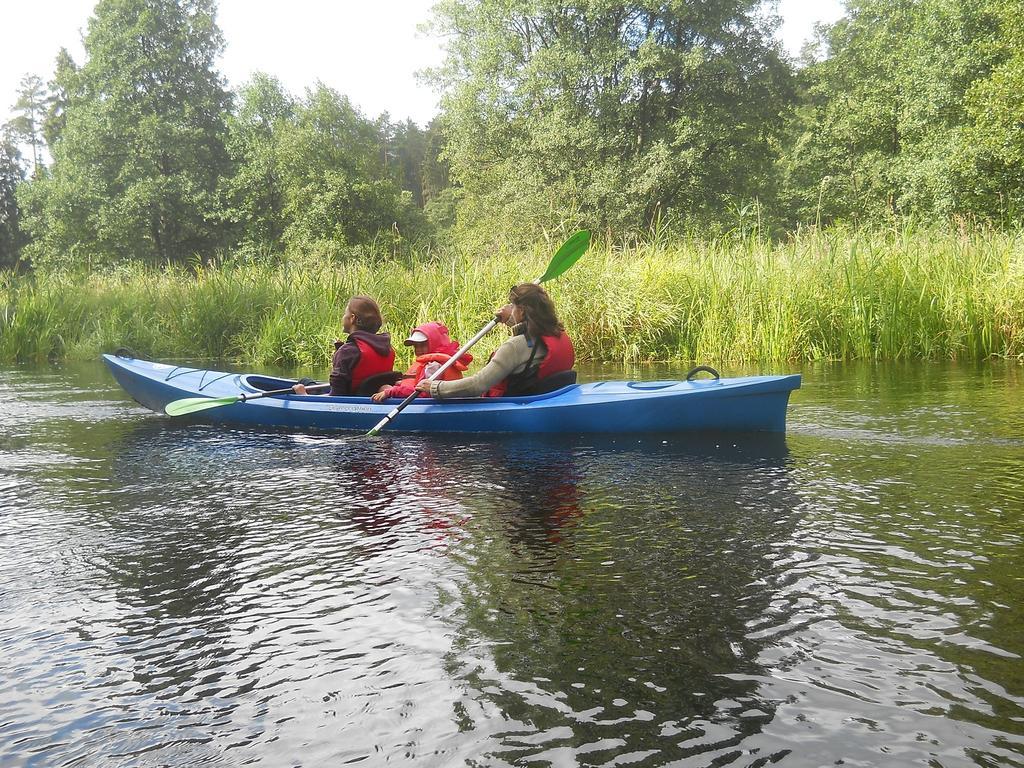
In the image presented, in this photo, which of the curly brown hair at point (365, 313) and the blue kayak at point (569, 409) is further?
the curly brown hair at point (365, 313)

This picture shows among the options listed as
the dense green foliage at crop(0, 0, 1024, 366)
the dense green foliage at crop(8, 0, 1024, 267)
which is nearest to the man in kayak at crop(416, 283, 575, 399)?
the dense green foliage at crop(0, 0, 1024, 366)

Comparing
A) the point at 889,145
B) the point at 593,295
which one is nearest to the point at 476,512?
the point at 593,295

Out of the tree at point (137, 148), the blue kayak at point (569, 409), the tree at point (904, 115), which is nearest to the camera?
the blue kayak at point (569, 409)

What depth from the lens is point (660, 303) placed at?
10.3m

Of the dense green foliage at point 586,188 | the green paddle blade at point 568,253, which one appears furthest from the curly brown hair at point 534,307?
the dense green foliage at point 586,188

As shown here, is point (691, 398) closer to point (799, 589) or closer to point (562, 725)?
point (799, 589)

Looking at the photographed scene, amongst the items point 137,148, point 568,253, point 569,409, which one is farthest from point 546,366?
point 137,148

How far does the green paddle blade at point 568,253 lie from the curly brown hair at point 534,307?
4.97ft

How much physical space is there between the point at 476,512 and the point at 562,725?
6.40 feet

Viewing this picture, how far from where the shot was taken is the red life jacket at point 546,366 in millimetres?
5809

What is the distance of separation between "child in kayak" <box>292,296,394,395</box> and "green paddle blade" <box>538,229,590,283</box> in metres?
1.61

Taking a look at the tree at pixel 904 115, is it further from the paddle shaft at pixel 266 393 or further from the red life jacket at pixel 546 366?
the paddle shaft at pixel 266 393

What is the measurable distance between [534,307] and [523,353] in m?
0.33

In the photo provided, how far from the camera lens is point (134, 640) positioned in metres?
2.52
